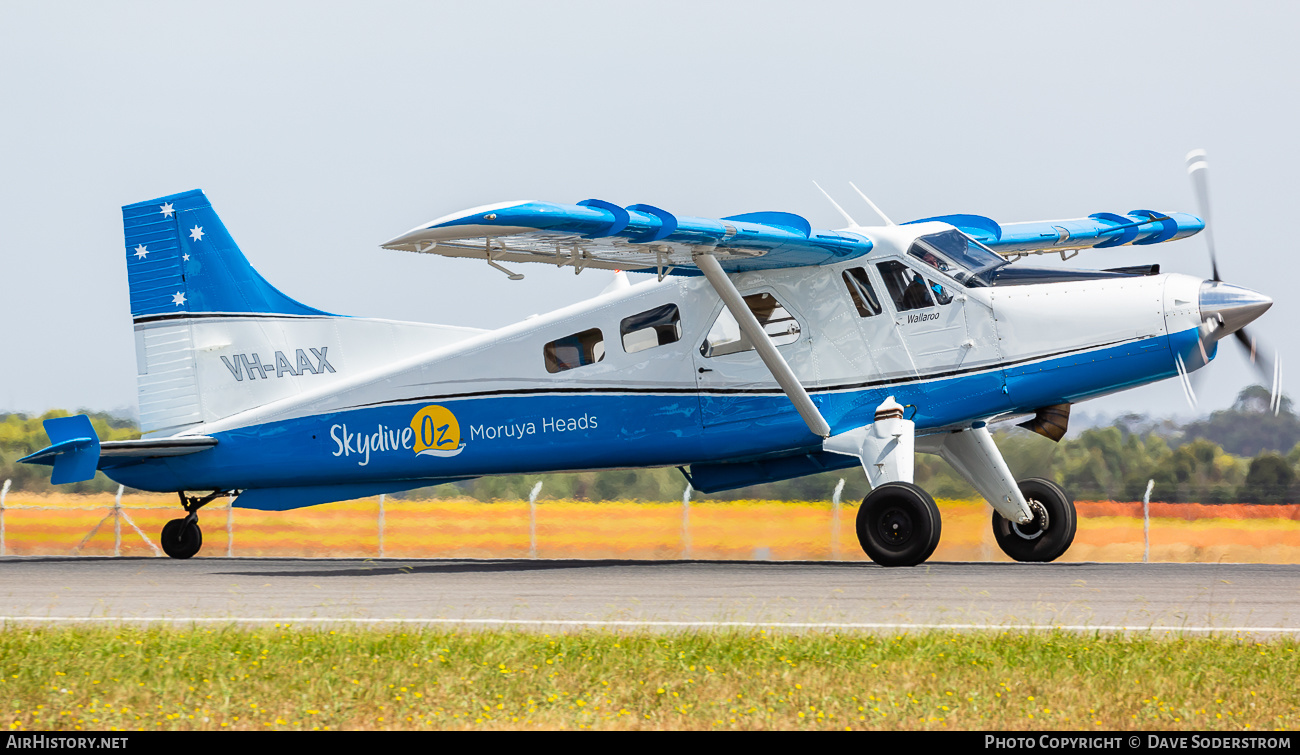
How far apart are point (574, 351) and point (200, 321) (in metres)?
6.70

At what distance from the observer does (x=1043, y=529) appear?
49.7 ft

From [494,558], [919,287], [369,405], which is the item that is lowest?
[494,558]

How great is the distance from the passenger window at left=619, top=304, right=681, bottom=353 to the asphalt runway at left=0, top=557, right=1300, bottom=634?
8.56 feet

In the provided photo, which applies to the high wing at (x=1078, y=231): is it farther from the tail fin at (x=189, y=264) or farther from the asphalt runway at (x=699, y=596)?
the tail fin at (x=189, y=264)

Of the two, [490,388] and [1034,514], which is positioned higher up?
[490,388]

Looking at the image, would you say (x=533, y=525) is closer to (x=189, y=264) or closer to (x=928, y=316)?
(x=189, y=264)

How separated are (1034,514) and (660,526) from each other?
651 cm

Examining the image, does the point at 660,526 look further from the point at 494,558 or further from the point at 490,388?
the point at 490,388

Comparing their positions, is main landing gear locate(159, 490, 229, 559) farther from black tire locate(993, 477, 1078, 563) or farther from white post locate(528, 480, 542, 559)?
black tire locate(993, 477, 1078, 563)

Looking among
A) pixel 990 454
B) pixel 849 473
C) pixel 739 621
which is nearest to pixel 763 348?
pixel 990 454

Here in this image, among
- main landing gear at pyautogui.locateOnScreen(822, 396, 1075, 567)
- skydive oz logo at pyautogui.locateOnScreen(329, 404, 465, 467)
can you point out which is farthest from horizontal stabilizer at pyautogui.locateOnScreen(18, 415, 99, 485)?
main landing gear at pyautogui.locateOnScreen(822, 396, 1075, 567)

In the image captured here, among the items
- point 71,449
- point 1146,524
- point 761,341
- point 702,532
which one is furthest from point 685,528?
point 71,449

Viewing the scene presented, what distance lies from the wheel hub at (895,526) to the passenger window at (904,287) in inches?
91.0

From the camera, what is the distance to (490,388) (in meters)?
16.5
